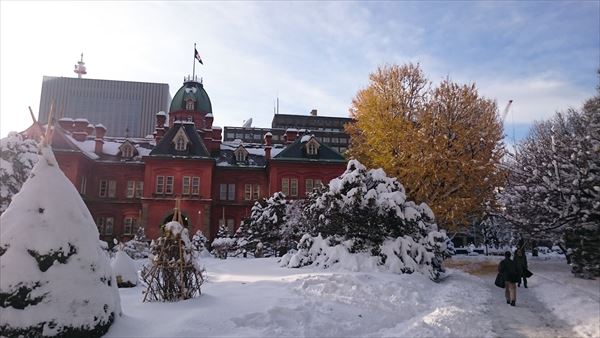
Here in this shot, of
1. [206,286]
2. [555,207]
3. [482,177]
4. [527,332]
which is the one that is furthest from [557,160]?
[206,286]

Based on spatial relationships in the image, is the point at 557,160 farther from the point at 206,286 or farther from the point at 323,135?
the point at 323,135

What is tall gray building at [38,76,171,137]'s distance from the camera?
4973 inches

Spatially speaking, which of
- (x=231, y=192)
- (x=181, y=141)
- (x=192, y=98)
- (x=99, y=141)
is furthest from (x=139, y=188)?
(x=192, y=98)

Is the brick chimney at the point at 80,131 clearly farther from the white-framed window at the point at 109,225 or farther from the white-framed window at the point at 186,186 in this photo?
the white-framed window at the point at 186,186

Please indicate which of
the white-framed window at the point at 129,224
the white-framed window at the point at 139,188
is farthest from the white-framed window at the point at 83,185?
the white-framed window at the point at 129,224

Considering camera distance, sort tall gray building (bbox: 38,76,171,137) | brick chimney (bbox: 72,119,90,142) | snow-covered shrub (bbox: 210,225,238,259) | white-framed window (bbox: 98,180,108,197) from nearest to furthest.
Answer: snow-covered shrub (bbox: 210,225,238,259)
white-framed window (bbox: 98,180,108,197)
brick chimney (bbox: 72,119,90,142)
tall gray building (bbox: 38,76,171,137)

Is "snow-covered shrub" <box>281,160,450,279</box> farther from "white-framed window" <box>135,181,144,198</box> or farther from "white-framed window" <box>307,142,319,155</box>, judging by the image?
"white-framed window" <box>135,181,144,198</box>

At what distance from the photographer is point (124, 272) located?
14.9 metres

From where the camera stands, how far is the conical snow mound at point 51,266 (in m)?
6.80

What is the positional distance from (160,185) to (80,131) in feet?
42.9

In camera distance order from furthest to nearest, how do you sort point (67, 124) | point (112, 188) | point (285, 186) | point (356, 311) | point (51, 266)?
point (67, 124) < point (112, 188) < point (285, 186) < point (356, 311) < point (51, 266)

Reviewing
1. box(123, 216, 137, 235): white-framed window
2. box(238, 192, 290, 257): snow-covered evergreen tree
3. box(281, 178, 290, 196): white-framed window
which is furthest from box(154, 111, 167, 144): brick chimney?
box(238, 192, 290, 257): snow-covered evergreen tree

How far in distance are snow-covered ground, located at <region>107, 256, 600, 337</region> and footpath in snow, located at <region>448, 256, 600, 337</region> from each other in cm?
2

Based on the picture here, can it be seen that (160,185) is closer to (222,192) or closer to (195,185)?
(195,185)
